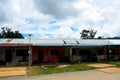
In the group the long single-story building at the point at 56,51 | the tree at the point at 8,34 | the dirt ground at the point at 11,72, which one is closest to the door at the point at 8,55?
the long single-story building at the point at 56,51

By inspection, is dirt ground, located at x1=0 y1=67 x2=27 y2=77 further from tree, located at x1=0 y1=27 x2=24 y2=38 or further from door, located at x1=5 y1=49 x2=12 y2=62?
tree, located at x1=0 y1=27 x2=24 y2=38

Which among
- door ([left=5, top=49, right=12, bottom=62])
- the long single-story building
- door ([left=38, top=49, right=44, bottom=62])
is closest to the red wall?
the long single-story building

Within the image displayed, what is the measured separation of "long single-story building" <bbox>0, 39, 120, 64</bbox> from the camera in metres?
31.4

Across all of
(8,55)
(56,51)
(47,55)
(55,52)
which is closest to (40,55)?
(47,55)

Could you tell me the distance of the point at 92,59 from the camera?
33.6m

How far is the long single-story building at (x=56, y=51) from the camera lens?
1235 inches

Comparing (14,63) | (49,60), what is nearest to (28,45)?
(14,63)

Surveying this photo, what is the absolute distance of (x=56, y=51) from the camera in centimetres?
3375

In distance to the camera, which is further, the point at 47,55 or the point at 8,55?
the point at 47,55

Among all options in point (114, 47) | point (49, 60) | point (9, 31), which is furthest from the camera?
point (9, 31)

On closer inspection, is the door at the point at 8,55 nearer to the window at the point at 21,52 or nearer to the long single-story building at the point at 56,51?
the long single-story building at the point at 56,51

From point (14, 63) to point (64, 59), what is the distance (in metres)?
7.12

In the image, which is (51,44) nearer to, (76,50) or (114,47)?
(76,50)

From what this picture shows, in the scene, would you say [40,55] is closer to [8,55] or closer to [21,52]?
[21,52]
